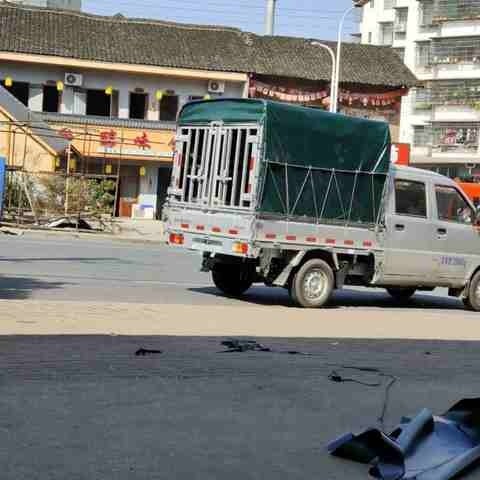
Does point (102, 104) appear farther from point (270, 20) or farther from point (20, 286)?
point (20, 286)

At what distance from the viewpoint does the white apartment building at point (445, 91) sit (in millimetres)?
77500

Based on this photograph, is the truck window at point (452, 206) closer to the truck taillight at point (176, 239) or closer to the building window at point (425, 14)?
the truck taillight at point (176, 239)

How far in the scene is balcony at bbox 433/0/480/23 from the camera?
257 ft

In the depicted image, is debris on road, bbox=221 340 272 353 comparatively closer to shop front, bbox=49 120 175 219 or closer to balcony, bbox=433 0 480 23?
shop front, bbox=49 120 175 219

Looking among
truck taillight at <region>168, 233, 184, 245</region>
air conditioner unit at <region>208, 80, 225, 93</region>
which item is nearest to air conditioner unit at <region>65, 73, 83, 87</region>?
air conditioner unit at <region>208, 80, 225, 93</region>

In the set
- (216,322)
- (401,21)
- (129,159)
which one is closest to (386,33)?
(401,21)

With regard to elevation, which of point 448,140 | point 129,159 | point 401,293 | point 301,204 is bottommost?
point 401,293

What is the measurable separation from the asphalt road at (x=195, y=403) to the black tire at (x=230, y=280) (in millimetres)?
5090

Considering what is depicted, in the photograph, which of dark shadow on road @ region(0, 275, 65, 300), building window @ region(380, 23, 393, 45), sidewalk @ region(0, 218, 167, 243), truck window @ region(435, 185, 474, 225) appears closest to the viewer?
dark shadow on road @ region(0, 275, 65, 300)

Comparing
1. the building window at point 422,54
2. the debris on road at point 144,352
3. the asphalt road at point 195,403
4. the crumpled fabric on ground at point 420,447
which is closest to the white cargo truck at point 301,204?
the asphalt road at point 195,403

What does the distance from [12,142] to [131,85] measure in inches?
359

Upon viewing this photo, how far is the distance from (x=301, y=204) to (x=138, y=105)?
35.5 m

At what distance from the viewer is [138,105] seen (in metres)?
50.3

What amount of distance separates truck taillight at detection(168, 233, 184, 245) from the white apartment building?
200ft
